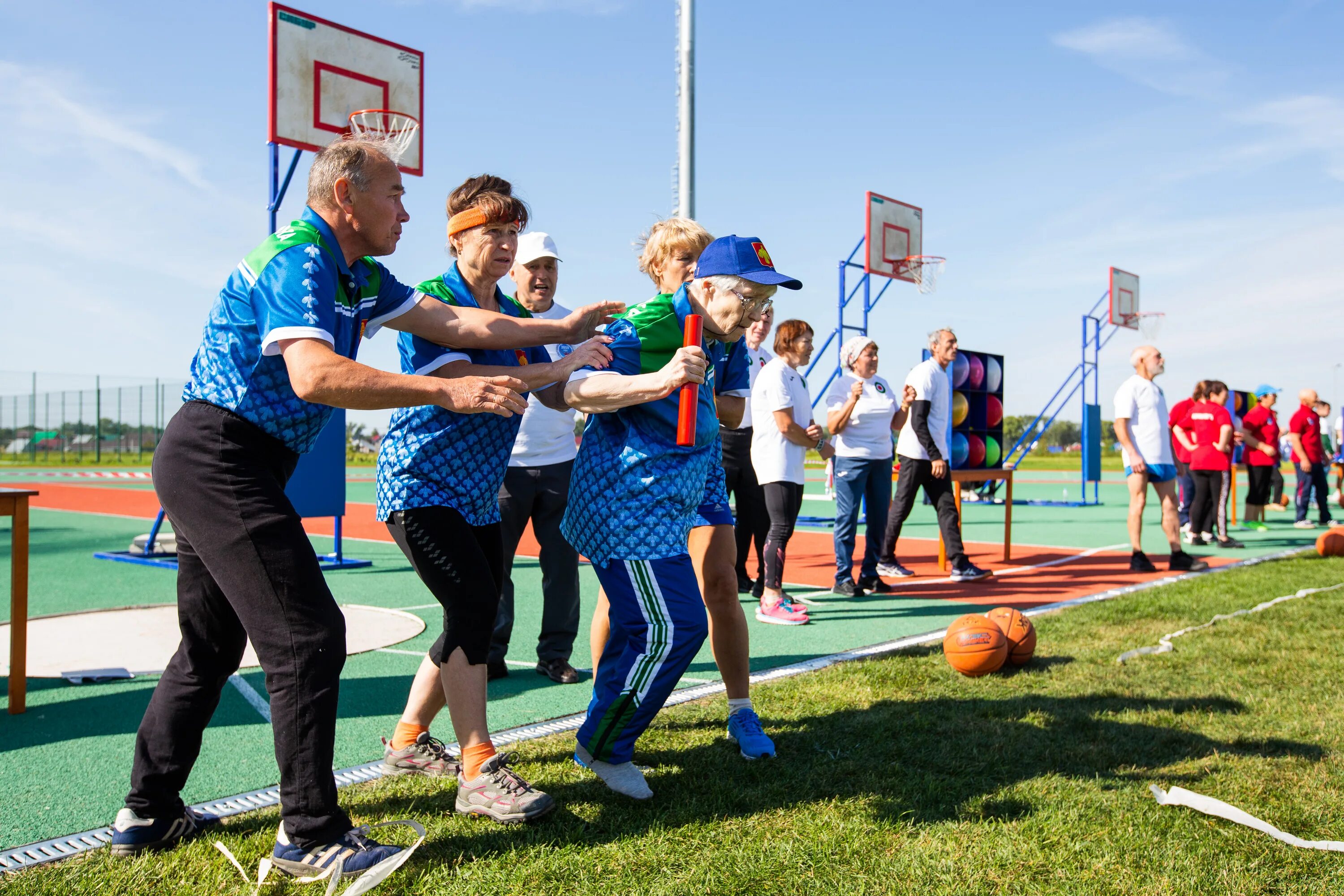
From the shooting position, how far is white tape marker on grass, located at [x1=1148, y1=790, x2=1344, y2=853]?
283 cm

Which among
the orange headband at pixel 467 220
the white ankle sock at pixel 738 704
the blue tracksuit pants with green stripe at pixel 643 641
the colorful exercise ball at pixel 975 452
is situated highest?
the orange headband at pixel 467 220

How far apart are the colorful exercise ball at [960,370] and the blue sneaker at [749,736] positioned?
28.6ft

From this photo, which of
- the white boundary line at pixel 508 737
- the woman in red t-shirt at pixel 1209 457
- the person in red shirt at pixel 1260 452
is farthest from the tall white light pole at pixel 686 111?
the person in red shirt at pixel 1260 452

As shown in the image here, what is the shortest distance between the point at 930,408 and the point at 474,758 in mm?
6302

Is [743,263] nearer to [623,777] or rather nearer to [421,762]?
[623,777]

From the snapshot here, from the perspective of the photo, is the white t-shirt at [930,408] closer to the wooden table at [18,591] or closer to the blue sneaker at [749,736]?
the blue sneaker at [749,736]

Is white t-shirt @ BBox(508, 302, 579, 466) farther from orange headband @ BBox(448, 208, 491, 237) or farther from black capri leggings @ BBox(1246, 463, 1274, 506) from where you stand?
black capri leggings @ BBox(1246, 463, 1274, 506)

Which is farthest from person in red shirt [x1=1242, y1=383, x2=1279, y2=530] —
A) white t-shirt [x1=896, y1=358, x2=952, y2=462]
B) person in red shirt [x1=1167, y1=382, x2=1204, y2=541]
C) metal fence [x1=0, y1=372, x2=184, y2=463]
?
metal fence [x1=0, y1=372, x2=184, y2=463]

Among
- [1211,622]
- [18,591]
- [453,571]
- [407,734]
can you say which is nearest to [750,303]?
[453,571]

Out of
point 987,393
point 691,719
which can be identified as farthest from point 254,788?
point 987,393

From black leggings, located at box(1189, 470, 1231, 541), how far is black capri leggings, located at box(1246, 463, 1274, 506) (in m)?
3.53

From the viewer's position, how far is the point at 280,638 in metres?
Result: 2.53

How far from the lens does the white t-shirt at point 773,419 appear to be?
6.97m

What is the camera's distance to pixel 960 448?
1172 cm
